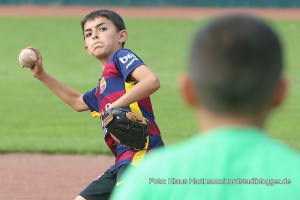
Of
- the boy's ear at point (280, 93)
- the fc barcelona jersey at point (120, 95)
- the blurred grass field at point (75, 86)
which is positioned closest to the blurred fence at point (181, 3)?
the blurred grass field at point (75, 86)

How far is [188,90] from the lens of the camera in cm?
204

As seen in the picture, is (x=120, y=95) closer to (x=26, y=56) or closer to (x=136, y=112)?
(x=136, y=112)

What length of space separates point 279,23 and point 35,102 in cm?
1606

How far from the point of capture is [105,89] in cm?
539

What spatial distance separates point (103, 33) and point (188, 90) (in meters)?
A: 3.61

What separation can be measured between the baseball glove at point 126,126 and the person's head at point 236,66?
9.62 ft

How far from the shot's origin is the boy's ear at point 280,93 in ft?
6.64

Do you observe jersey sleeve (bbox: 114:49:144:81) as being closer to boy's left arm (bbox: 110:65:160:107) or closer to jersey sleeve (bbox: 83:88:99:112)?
boy's left arm (bbox: 110:65:160:107)

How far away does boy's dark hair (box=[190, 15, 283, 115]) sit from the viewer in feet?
6.29

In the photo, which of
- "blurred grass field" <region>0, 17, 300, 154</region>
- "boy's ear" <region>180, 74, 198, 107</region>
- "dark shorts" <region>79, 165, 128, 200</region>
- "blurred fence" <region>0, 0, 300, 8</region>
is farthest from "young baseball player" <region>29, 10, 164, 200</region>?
"blurred fence" <region>0, 0, 300, 8</region>

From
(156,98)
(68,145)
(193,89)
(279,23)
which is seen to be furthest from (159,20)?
(193,89)

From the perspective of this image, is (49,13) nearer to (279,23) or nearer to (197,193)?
(279,23)

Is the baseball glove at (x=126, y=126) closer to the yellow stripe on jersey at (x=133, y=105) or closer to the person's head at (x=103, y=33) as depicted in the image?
the yellow stripe on jersey at (x=133, y=105)

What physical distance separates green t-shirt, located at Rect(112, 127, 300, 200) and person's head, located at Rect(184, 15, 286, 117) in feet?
0.23
